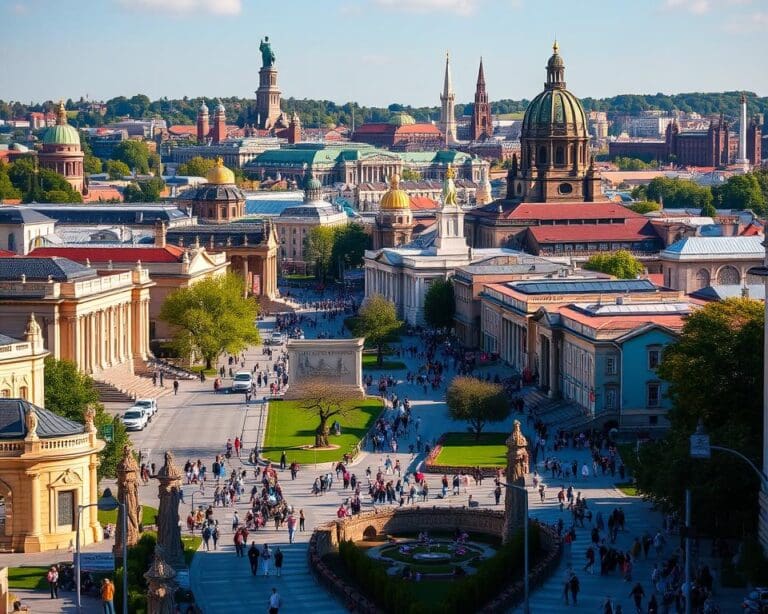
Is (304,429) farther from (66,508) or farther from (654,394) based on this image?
(66,508)

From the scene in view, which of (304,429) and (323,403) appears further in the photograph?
(304,429)

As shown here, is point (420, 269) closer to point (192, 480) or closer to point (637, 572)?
point (192, 480)

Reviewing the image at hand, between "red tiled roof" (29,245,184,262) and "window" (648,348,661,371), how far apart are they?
39179 mm

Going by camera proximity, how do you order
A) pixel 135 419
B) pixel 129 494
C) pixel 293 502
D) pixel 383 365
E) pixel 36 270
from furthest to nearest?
pixel 383 365 → pixel 36 270 → pixel 135 419 → pixel 293 502 → pixel 129 494

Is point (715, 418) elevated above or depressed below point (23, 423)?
→ below

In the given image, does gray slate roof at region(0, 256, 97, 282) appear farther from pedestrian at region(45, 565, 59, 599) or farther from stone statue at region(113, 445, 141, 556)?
pedestrian at region(45, 565, 59, 599)

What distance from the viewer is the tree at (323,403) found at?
75312 mm

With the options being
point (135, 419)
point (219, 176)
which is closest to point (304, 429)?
point (135, 419)

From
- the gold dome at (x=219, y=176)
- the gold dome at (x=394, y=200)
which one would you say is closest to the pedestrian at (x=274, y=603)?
the gold dome at (x=394, y=200)

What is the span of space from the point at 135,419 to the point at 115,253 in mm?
34745

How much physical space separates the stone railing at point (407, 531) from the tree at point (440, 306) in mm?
60934

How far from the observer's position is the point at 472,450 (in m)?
74.0

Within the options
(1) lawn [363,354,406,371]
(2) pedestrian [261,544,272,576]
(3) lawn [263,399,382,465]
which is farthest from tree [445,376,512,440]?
(1) lawn [363,354,406,371]

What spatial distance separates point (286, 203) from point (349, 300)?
48.6 metres
